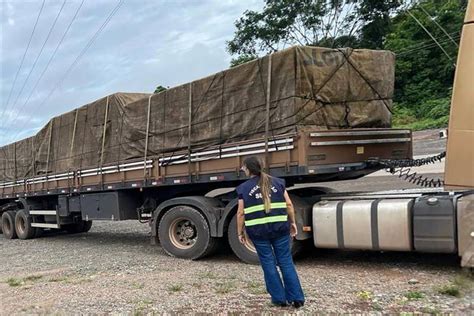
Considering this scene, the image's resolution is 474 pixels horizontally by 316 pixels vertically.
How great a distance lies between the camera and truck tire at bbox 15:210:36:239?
13.8 metres

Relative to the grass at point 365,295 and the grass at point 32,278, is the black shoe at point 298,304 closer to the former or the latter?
the grass at point 365,295

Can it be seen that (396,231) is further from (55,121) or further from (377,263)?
(55,121)

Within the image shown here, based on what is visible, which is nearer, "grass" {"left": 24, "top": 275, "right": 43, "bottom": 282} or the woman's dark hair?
the woman's dark hair

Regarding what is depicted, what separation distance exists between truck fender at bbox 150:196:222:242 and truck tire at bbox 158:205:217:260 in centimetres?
9

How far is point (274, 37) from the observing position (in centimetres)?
4478

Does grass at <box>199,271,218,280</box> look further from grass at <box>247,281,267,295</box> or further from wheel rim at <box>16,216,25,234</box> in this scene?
wheel rim at <box>16,216,25,234</box>

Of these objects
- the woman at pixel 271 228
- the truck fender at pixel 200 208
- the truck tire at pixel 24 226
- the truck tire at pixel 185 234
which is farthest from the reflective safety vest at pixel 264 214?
the truck tire at pixel 24 226

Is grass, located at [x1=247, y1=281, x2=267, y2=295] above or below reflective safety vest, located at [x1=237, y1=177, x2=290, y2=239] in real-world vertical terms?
below

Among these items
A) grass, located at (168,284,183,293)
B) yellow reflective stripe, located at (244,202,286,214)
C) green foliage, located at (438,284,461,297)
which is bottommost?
grass, located at (168,284,183,293)

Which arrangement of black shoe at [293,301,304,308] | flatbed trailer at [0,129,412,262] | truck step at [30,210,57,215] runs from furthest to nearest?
truck step at [30,210,57,215], flatbed trailer at [0,129,412,262], black shoe at [293,301,304,308]

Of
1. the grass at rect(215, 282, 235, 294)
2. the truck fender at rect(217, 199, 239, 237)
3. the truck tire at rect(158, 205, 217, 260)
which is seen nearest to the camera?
the grass at rect(215, 282, 235, 294)

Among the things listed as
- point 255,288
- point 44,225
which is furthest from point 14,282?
point 44,225

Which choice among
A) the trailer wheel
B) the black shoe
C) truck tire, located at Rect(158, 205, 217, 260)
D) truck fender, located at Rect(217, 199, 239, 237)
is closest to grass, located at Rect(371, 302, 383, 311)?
the black shoe

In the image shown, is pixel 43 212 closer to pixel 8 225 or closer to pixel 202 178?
pixel 8 225
